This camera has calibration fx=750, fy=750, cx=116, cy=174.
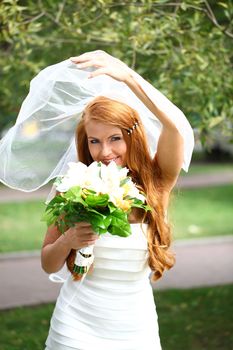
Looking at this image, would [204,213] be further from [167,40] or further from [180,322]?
[167,40]

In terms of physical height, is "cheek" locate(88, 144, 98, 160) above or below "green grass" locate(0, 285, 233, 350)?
above

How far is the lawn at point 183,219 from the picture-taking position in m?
12.2

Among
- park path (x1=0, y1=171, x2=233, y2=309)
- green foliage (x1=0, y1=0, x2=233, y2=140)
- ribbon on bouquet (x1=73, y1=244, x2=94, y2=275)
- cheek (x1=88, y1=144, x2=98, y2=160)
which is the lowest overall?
park path (x1=0, y1=171, x2=233, y2=309)

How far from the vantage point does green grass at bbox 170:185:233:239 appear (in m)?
12.8

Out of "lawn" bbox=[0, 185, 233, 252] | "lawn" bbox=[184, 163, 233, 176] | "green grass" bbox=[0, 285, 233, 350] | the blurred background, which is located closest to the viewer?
the blurred background

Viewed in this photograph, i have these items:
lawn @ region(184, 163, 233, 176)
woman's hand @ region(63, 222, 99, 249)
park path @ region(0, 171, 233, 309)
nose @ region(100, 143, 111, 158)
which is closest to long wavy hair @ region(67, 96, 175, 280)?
nose @ region(100, 143, 111, 158)

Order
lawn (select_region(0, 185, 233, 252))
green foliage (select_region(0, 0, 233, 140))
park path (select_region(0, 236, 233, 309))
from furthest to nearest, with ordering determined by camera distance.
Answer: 1. lawn (select_region(0, 185, 233, 252))
2. park path (select_region(0, 236, 233, 309))
3. green foliage (select_region(0, 0, 233, 140))

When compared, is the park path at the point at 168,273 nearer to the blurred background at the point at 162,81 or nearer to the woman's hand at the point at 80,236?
the blurred background at the point at 162,81

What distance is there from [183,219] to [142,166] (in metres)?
10.9

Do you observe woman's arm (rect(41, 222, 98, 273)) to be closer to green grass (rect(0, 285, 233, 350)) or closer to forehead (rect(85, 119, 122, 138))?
forehead (rect(85, 119, 122, 138))

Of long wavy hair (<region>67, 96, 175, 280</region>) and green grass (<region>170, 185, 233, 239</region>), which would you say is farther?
green grass (<region>170, 185, 233, 239</region>)

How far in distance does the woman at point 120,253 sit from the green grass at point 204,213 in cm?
697

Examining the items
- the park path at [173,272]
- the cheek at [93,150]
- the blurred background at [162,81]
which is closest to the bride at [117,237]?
the cheek at [93,150]

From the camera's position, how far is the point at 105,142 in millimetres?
3547
